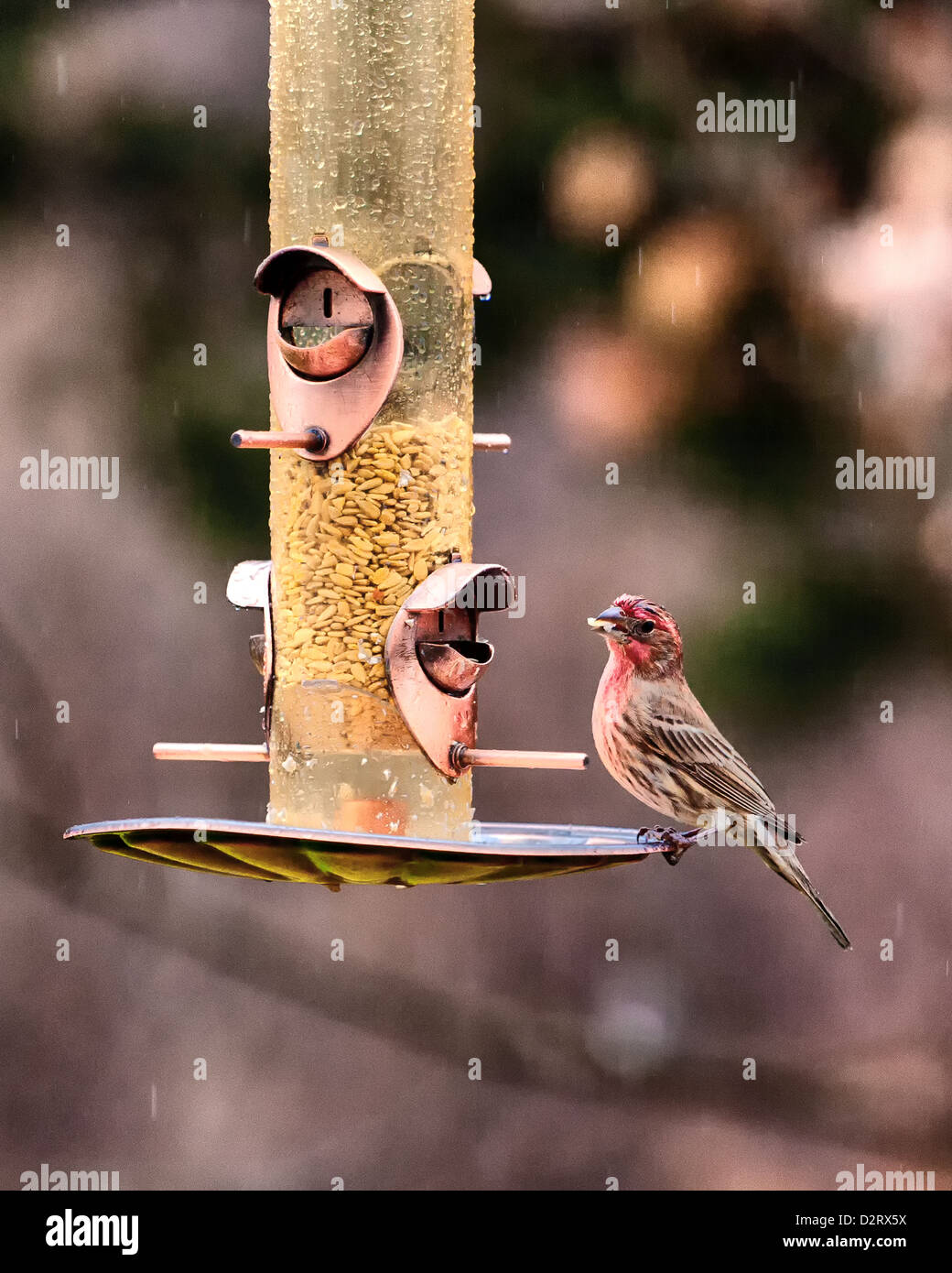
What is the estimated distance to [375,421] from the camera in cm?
371

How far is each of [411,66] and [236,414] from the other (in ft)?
6.68

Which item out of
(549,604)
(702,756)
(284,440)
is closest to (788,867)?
(702,756)

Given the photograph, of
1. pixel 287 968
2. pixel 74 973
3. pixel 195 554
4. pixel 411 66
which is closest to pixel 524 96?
pixel 195 554

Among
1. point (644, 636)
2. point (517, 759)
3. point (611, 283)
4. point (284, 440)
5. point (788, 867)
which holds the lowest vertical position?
point (788, 867)

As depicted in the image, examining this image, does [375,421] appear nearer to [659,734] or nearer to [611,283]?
[659,734]

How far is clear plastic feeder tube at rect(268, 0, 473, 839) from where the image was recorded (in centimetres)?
→ 366

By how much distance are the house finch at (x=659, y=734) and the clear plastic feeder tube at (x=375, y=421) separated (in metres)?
0.34

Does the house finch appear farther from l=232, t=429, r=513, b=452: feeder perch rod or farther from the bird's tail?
l=232, t=429, r=513, b=452: feeder perch rod

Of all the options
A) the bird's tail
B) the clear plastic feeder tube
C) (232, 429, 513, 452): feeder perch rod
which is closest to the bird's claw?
A: the clear plastic feeder tube

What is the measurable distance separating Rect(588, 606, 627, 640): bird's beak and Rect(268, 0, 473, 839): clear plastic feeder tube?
32 cm

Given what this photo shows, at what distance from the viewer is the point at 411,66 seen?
367 centimetres

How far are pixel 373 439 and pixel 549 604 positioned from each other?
281 cm

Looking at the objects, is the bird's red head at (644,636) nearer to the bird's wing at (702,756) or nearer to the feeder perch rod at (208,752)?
the bird's wing at (702,756)

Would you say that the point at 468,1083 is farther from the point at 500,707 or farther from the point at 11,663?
the point at 11,663
